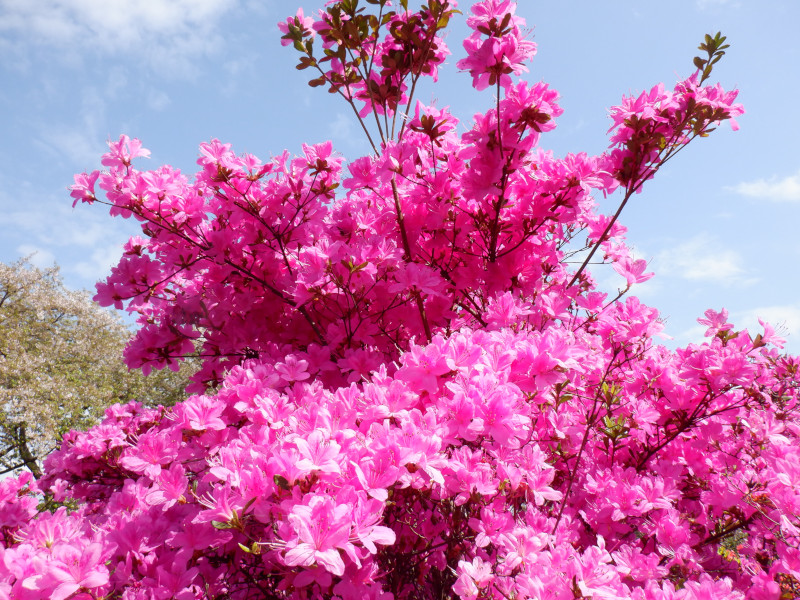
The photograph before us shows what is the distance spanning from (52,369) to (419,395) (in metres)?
15.8

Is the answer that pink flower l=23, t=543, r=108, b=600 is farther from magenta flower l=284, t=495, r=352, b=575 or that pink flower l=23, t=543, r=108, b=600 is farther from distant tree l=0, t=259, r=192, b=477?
distant tree l=0, t=259, r=192, b=477

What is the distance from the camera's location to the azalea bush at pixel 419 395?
5.35 ft

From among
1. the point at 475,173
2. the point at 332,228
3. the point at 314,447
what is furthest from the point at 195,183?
the point at 314,447

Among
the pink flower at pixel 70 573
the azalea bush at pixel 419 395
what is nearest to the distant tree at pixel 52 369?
the azalea bush at pixel 419 395

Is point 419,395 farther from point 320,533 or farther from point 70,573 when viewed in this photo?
point 70,573

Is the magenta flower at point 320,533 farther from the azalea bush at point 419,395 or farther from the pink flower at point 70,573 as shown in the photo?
the pink flower at point 70,573

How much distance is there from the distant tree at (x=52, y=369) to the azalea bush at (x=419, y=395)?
1052cm

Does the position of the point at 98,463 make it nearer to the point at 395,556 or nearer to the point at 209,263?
the point at 209,263

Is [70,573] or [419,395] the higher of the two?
[419,395]

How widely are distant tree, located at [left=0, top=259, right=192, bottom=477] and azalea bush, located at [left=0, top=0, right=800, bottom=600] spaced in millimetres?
10523

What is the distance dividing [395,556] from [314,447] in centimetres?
89

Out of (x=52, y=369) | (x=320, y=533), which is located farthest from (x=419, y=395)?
(x=52, y=369)

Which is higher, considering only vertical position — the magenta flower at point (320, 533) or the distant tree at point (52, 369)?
the distant tree at point (52, 369)

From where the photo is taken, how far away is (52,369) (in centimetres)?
1406
